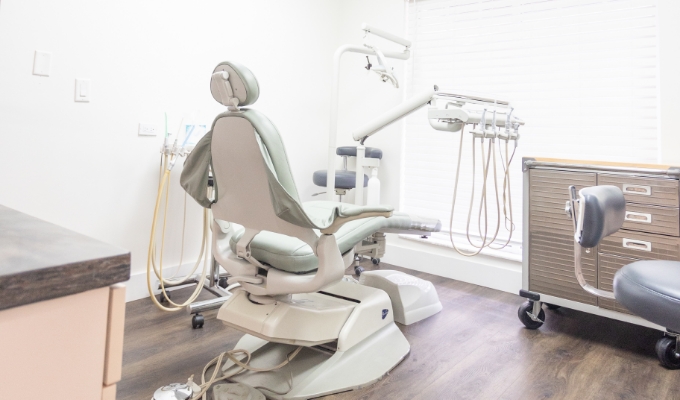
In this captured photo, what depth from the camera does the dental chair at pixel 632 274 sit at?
1.10m

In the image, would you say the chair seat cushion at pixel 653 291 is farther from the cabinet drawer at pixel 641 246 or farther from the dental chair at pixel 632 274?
the cabinet drawer at pixel 641 246

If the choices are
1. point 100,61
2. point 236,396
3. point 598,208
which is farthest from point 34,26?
point 598,208

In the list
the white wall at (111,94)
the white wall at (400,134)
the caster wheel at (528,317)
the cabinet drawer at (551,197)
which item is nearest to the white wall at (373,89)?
the white wall at (400,134)

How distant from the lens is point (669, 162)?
2.29 metres

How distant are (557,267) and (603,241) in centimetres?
25

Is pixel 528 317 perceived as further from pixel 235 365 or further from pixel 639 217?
pixel 235 365

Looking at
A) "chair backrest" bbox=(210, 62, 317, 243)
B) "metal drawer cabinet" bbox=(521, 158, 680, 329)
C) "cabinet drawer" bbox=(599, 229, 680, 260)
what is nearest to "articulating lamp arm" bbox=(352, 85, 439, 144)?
"metal drawer cabinet" bbox=(521, 158, 680, 329)

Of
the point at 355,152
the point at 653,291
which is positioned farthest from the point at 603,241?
the point at 355,152

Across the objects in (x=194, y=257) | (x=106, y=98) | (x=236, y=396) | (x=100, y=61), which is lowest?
(x=236, y=396)

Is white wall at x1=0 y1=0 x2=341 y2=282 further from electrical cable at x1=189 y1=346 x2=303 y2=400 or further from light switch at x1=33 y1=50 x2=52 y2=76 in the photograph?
electrical cable at x1=189 y1=346 x2=303 y2=400

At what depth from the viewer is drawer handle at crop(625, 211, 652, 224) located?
1.95m

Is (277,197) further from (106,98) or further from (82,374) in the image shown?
(106,98)

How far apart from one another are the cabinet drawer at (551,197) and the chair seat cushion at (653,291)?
86 cm

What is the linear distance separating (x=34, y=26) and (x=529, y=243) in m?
2.69
